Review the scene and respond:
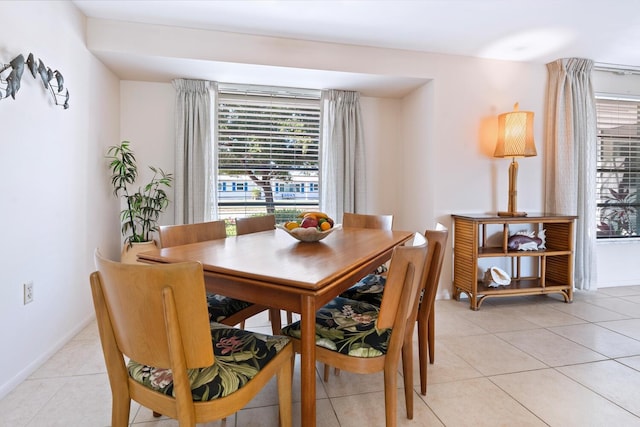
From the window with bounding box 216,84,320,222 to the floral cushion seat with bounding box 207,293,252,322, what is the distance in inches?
80.5

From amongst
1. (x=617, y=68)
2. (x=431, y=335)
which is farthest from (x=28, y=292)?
(x=617, y=68)

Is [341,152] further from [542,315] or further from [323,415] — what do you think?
[323,415]

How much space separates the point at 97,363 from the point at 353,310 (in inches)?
64.7

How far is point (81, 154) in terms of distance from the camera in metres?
2.54

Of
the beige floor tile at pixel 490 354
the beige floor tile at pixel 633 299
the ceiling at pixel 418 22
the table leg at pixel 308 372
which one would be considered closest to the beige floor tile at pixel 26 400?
the table leg at pixel 308 372

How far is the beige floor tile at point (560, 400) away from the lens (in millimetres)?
1544

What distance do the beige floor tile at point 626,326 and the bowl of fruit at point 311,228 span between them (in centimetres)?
244

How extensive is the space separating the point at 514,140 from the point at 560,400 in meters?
2.24

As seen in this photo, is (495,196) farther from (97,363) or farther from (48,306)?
(48,306)

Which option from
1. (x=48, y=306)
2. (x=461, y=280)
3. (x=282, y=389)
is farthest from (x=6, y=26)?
(x=461, y=280)

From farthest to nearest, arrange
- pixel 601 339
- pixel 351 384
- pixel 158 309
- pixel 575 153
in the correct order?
pixel 575 153 → pixel 601 339 → pixel 351 384 → pixel 158 309

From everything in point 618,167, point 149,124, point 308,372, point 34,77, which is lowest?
point 308,372

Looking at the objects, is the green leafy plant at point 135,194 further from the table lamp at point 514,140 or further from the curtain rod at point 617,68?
the curtain rod at point 617,68

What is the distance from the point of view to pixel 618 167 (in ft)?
12.7
